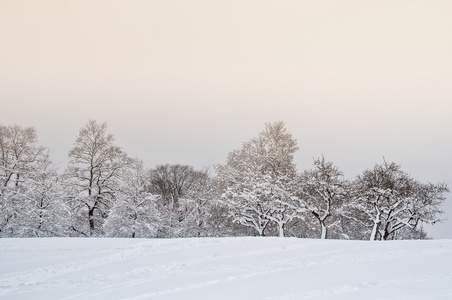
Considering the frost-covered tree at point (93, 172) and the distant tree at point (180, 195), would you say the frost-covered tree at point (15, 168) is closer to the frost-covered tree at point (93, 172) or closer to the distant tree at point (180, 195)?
the frost-covered tree at point (93, 172)

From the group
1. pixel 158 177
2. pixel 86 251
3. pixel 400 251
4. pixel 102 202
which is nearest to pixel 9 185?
pixel 102 202

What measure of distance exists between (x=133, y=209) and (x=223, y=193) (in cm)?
801

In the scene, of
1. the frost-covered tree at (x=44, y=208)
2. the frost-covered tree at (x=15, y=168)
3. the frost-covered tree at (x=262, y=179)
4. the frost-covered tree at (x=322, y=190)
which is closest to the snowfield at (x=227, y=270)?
the frost-covered tree at (x=44, y=208)

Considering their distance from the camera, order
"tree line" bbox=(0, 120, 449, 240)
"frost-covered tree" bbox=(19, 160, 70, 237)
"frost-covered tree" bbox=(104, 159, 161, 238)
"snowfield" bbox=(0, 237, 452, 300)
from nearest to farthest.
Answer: "snowfield" bbox=(0, 237, 452, 300) → "frost-covered tree" bbox=(19, 160, 70, 237) → "tree line" bbox=(0, 120, 449, 240) → "frost-covered tree" bbox=(104, 159, 161, 238)

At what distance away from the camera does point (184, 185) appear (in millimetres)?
51219

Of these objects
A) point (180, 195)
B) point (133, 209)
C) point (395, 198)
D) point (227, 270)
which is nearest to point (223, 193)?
point (133, 209)

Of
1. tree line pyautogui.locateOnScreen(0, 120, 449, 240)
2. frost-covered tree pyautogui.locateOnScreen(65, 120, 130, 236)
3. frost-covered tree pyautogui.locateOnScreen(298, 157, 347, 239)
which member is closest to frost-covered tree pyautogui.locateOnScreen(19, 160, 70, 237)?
tree line pyautogui.locateOnScreen(0, 120, 449, 240)

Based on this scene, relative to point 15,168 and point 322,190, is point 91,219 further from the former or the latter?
point 322,190

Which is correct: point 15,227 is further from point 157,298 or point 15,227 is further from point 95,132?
point 157,298

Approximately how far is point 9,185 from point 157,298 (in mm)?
26358

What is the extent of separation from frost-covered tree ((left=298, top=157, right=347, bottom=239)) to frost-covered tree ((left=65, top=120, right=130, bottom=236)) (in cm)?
1596

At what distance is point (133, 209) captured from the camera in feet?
105

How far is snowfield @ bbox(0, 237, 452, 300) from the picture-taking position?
937 centimetres

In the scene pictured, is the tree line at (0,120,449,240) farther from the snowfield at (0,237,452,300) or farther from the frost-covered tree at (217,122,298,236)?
the snowfield at (0,237,452,300)
